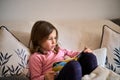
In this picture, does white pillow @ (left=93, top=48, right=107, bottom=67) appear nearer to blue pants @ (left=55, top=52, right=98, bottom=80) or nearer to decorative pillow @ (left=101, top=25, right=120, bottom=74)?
decorative pillow @ (left=101, top=25, right=120, bottom=74)

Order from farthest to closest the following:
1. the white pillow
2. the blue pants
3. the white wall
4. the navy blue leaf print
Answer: the white wall
the white pillow
the navy blue leaf print
the blue pants

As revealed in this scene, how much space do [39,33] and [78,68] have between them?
0.41 metres

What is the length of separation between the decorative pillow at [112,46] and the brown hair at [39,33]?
0.40 meters

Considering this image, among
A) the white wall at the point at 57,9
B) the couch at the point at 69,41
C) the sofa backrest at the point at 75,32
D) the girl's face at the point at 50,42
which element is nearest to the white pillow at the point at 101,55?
the couch at the point at 69,41

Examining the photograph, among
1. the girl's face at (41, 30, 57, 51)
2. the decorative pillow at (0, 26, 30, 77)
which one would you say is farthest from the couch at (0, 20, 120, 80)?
the girl's face at (41, 30, 57, 51)

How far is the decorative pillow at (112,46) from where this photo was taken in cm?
163

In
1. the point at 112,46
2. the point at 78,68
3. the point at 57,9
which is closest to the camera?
the point at 78,68

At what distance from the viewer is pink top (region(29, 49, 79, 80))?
147 cm

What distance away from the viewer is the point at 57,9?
6.19 feet

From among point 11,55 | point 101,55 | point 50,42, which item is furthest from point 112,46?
point 11,55

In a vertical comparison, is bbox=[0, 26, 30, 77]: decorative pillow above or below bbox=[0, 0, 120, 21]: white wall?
below

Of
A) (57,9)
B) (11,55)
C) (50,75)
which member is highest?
(57,9)

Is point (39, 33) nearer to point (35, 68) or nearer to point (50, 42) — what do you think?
point (50, 42)

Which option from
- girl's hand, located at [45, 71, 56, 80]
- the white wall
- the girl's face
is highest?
the white wall
